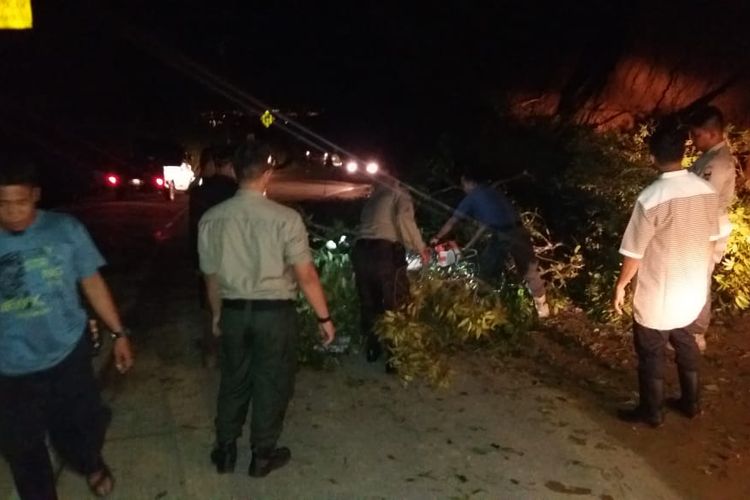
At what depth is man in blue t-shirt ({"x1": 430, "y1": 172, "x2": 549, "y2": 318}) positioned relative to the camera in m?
7.72

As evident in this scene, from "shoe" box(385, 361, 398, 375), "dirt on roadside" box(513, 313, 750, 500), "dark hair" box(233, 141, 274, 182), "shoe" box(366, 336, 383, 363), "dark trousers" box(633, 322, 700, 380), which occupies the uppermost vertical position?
"dark hair" box(233, 141, 274, 182)

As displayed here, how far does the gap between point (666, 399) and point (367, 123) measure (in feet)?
23.7

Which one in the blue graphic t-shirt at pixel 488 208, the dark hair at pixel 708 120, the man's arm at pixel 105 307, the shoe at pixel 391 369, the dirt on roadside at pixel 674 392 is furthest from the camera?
the blue graphic t-shirt at pixel 488 208

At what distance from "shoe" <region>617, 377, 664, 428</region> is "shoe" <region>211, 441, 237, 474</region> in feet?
8.20

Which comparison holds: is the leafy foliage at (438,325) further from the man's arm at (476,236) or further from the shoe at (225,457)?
the shoe at (225,457)

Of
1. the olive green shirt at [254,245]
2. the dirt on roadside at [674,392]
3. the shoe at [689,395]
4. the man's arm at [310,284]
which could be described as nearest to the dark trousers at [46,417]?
the olive green shirt at [254,245]

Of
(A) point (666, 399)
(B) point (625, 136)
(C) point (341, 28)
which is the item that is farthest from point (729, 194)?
(C) point (341, 28)

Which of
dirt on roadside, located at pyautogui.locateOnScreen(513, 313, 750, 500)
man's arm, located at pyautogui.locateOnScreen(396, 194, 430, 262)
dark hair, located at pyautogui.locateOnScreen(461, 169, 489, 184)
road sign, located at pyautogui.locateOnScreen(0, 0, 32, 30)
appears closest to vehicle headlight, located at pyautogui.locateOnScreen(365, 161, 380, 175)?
man's arm, located at pyautogui.locateOnScreen(396, 194, 430, 262)

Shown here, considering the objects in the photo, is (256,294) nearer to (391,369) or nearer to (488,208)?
(391,369)

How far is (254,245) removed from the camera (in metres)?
4.36

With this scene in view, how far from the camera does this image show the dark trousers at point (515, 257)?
7852mm

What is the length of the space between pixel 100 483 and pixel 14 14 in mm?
6746

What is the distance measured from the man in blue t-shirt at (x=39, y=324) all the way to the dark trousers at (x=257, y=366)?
629 millimetres

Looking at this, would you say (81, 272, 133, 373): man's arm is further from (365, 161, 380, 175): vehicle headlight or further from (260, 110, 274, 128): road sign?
(260, 110, 274, 128): road sign
